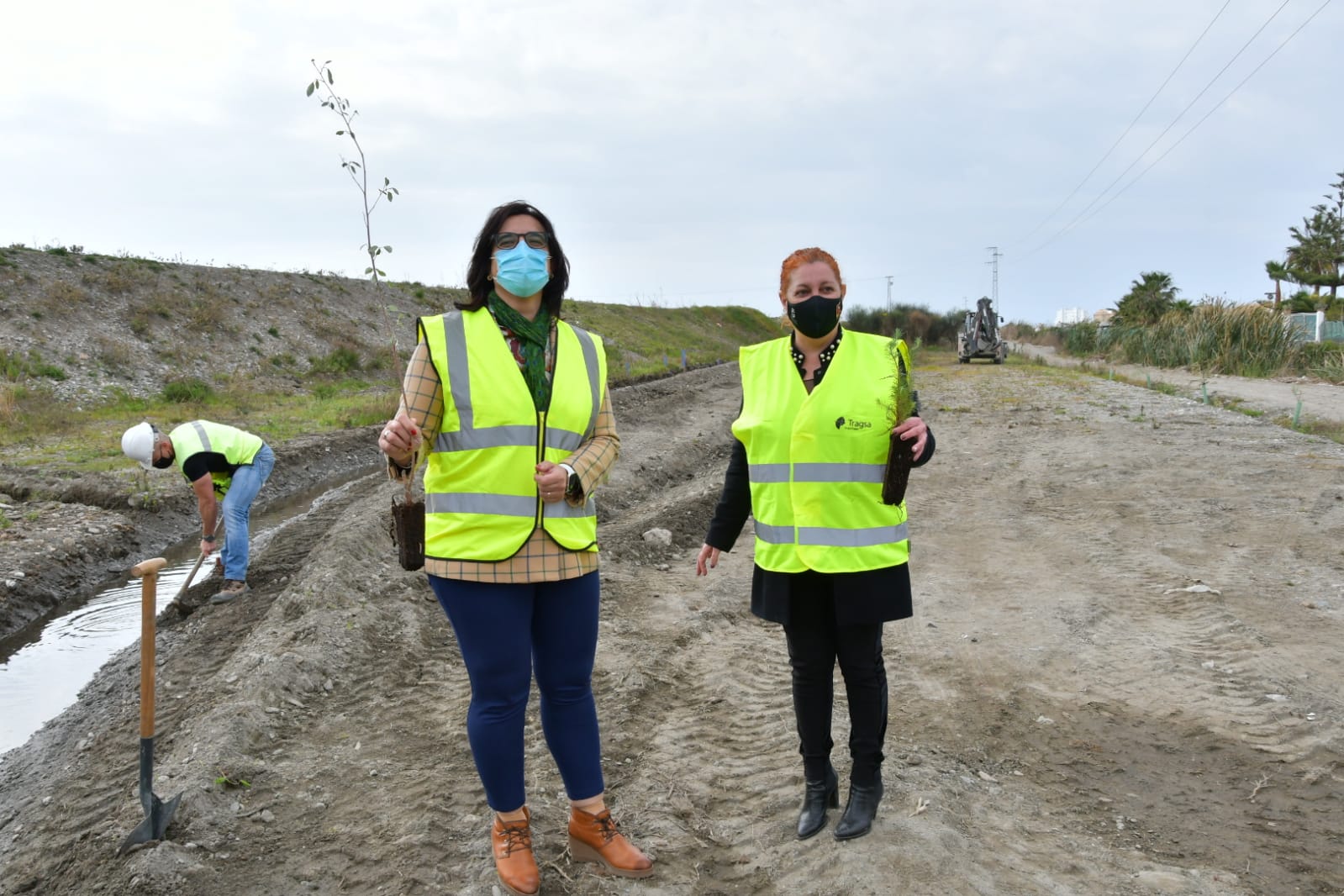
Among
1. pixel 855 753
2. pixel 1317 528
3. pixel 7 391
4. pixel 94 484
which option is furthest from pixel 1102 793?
pixel 7 391

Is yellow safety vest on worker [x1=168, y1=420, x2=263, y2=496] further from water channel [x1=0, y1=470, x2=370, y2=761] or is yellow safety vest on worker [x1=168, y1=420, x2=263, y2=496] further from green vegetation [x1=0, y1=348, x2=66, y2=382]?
green vegetation [x1=0, y1=348, x2=66, y2=382]

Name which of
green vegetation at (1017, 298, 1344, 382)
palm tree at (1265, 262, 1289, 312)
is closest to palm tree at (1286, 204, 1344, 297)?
palm tree at (1265, 262, 1289, 312)

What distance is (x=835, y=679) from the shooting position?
494 cm

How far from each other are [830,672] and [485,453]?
1.32 m

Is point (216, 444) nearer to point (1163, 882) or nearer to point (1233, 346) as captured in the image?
point (1163, 882)

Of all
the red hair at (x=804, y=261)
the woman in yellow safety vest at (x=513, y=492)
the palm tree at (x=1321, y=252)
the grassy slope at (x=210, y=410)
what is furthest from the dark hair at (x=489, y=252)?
the palm tree at (x=1321, y=252)

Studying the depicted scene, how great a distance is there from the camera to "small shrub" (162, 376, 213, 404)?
21202 millimetres

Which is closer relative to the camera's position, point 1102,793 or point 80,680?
point 1102,793

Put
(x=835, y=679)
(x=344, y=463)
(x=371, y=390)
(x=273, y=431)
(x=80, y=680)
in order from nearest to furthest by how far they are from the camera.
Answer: (x=835, y=679) → (x=80, y=680) → (x=344, y=463) → (x=273, y=431) → (x=371, y=390)

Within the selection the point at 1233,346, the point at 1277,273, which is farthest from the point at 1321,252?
the point at 1233,346

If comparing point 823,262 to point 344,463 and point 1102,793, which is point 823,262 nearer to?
point 1102,793

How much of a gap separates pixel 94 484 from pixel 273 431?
5150mm

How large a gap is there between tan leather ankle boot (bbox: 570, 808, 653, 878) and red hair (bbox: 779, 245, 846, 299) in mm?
1772

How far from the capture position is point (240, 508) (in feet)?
23.0
